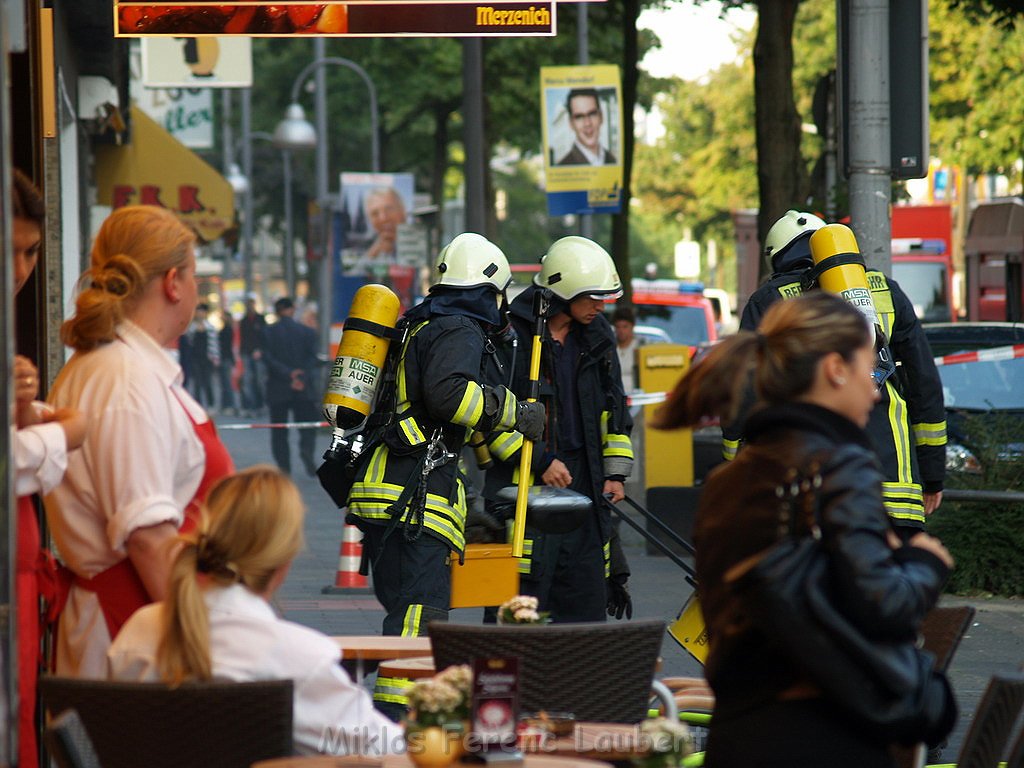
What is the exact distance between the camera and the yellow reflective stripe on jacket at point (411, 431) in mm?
6105

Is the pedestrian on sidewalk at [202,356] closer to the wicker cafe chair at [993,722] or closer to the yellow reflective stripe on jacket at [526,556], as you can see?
the yellow reflective stripe on jacket at [526,556]

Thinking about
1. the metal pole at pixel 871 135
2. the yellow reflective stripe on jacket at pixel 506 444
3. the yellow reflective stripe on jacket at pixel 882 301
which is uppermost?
the metal pole at pixel 871 135

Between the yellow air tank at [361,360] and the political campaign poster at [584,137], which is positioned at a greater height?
the political campaign poster at [584,137]

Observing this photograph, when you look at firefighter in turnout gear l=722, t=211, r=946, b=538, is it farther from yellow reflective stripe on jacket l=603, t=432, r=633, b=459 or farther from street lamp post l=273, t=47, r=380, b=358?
street lamp post l=273, t=47, r=380, b=358

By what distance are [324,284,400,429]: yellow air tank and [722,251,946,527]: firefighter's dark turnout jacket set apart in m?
1.31

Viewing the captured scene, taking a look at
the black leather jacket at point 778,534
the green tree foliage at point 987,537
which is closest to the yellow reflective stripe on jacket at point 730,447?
the black leather jacket at point 778,534

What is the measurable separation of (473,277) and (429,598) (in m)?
1.22

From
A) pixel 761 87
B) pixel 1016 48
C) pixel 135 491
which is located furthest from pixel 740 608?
pixel 1016 48

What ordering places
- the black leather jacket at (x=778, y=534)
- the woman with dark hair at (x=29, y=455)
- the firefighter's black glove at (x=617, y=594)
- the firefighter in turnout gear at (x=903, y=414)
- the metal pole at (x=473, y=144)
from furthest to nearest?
the metal pole at (x=473, y=144)
the firefighter's black glove at (x=617, y=594)
the firefighter in turnout gear at (x=903, y=414)
the woman with dark hair at (x=29, y=455)
the black leather jacket at (x=778, y=534)

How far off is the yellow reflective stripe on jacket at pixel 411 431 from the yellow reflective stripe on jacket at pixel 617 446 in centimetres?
117

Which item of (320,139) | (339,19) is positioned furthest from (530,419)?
(320,139)

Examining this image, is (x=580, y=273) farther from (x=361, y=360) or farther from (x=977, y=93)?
(x=977, y=93)

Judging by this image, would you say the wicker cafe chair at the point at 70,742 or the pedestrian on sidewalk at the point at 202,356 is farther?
the pedestrian on sidewalk at the point at 202,356

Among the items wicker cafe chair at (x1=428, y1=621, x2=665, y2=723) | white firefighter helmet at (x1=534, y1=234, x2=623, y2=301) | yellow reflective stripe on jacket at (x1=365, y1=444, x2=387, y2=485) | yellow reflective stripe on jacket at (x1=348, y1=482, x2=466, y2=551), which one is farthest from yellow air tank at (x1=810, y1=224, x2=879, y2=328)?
wicker cafe chair at (x1=428, y1=621, x2=665, y2=723)
